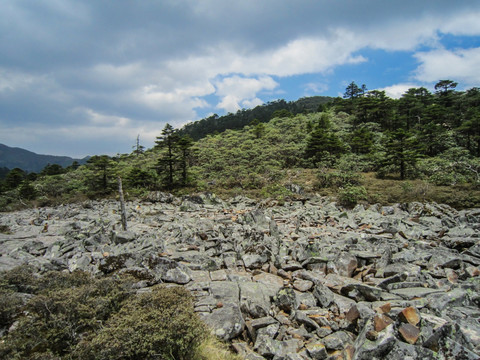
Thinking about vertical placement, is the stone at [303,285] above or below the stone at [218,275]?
below

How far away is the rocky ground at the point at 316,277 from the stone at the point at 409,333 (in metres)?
0.01

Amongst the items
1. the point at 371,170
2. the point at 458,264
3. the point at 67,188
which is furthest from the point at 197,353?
the point at 67,188

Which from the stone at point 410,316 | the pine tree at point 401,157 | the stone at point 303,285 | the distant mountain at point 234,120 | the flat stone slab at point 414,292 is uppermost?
the distant mountain at point 234,120

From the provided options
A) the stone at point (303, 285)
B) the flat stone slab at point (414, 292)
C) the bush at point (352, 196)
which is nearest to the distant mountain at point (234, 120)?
the bush at point (352, 196)

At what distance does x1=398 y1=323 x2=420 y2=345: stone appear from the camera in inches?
139

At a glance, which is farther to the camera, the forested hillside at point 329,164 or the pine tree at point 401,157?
the pine tree at point 401,157

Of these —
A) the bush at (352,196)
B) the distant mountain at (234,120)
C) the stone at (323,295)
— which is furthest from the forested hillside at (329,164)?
the distant mountain at (234,120)

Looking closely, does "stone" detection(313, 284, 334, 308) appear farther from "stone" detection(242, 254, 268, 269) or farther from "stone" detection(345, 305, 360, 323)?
"stone" detection(242, 254, 268, 269)

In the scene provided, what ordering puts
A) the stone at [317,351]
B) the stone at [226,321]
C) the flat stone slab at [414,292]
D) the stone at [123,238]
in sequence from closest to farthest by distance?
the stone at [317,351] → the stone at [226,321] → the flat stone slab at [414,292] → the stone at [123,238]

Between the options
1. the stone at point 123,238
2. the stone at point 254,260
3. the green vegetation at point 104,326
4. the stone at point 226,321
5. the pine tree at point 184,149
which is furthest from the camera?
the pine tree at point 184,149

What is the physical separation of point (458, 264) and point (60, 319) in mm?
9781

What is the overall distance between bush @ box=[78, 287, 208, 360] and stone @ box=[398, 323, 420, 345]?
3026 mm

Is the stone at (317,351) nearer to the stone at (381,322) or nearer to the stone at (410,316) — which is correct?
the stone at (381,322)

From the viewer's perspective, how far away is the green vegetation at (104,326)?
357 centimetres
